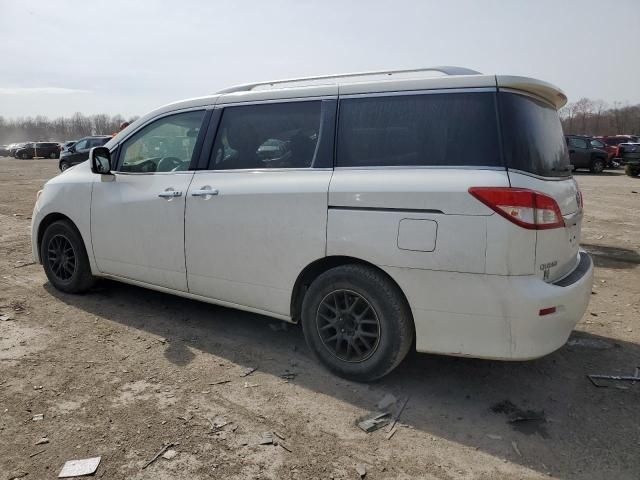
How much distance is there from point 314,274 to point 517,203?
57.9 inches

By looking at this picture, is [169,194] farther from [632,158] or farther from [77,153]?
[77,153]

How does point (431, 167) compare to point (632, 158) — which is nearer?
point (431, 167)

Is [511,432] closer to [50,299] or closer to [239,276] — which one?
[239,276]

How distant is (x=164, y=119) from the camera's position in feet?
14.3

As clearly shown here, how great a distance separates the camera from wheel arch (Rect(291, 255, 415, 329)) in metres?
3.19

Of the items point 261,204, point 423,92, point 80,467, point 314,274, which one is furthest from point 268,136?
point 80,467

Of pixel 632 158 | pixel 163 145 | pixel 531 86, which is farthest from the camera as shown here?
pixel 632 158

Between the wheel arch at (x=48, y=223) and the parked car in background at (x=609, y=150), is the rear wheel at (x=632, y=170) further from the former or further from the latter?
the wheel arch at (x=48, y=223)

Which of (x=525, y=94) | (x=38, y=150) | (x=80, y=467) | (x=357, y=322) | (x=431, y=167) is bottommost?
(x=80, y=467)

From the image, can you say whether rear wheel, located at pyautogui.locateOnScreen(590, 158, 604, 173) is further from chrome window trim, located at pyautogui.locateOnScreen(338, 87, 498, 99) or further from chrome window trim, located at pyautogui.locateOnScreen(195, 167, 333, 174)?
chrome window trim, located at pyautogui.locateOnScreen(195, 167, 333, 174)

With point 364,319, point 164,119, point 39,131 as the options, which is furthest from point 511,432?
point 39,131

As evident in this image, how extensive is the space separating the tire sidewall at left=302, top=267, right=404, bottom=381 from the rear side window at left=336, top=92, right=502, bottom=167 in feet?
2.60

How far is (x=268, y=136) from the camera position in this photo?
3.72 metres

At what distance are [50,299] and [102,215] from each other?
1.16 metres
